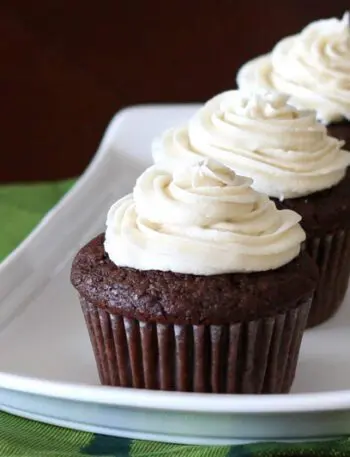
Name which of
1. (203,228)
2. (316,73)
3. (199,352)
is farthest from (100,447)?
(316,73)

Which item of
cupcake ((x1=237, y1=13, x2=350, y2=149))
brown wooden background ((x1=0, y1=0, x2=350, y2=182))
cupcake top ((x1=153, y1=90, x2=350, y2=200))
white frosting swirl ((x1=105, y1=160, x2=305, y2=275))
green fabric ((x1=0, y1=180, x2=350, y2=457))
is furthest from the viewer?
brown wooden background ((x1=0, y1=0, x2=350, y2=182))

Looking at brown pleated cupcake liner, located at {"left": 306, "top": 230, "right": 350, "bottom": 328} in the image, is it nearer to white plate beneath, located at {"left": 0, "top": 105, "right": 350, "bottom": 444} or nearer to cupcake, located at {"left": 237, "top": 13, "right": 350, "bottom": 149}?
white plate beneath, located at {"left": 0, "top": 105, "right": 350, "bottom": 444}

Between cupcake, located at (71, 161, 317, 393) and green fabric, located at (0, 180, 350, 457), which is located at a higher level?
cupcake, located at (71, 161, 317, 393)

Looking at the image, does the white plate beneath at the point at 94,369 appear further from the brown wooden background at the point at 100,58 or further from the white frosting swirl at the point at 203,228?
the brown wooden background at the point at 100,58

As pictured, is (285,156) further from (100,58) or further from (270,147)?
(100,58)

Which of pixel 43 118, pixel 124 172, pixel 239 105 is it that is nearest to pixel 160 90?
pixel 43 118

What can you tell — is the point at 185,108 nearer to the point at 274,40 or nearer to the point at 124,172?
the point at 124,172

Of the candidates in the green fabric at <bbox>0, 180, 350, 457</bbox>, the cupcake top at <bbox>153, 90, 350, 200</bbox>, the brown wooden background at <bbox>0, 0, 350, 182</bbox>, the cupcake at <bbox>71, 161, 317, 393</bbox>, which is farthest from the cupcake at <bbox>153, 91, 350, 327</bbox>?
the brown wooden background at <bbox>0, 0, 350, 182</bbox>
